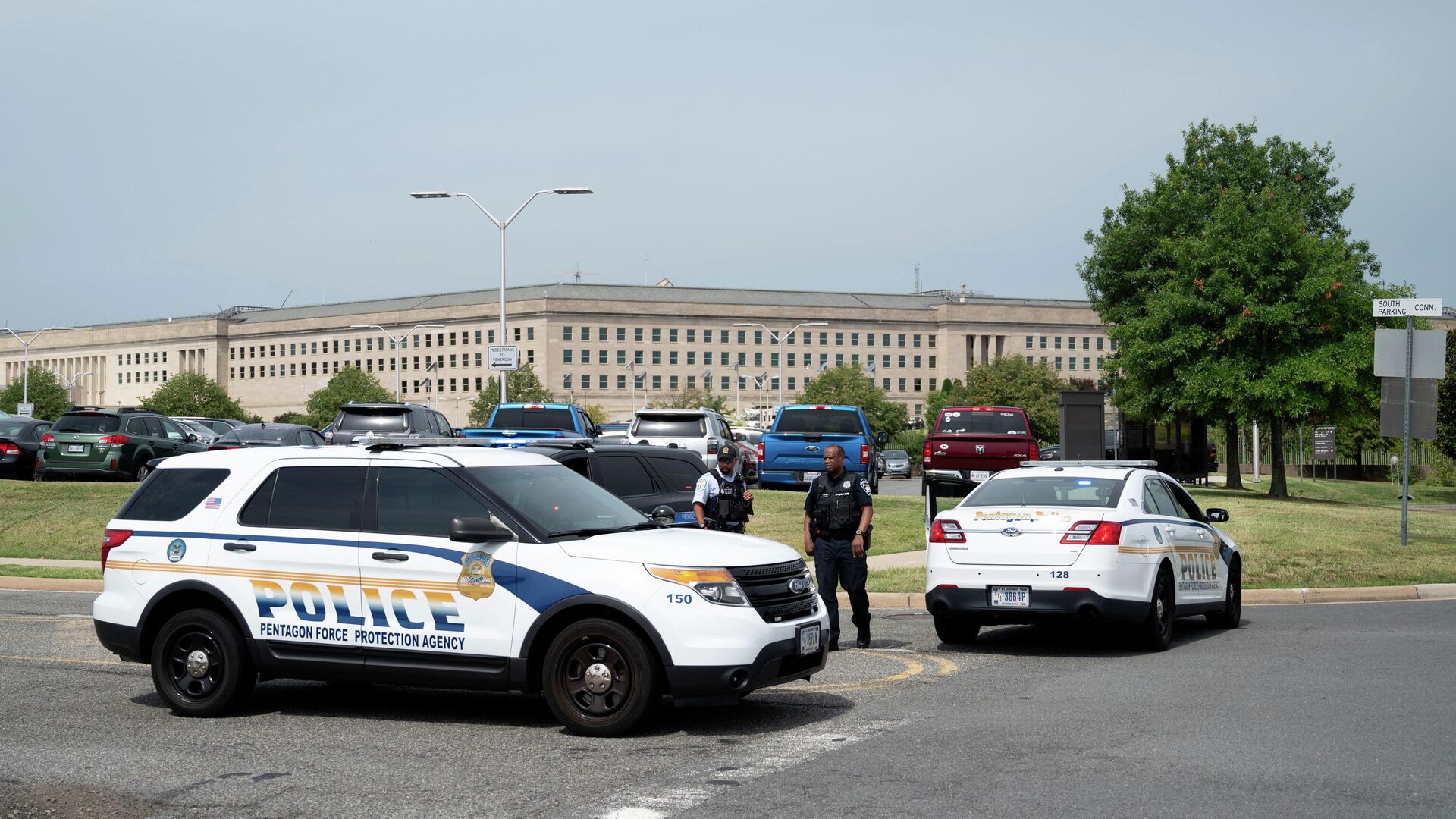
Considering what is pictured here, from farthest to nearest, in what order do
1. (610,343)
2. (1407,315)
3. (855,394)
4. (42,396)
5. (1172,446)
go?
(610,343) → (42,396) → (855,394) → (1172,446) → (1407,315)

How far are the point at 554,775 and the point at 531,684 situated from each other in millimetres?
1274

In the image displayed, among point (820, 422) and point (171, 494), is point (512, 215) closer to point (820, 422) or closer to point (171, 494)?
point (820, 422)

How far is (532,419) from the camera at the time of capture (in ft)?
93.2

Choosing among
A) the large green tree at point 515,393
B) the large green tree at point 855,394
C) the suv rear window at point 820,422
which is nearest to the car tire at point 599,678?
the suv rear window at point 820,422

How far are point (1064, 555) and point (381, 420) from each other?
1741 centimetres

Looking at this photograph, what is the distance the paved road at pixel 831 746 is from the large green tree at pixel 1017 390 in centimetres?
10419

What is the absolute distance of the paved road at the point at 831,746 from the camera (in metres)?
6.76

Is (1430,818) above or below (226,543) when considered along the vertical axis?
below

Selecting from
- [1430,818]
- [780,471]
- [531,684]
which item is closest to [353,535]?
[531,684]

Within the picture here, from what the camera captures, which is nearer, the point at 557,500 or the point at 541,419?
the point at 557,500

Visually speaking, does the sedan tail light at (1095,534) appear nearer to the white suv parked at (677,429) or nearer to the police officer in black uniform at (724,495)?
the police officer in black uniform at (724,495)

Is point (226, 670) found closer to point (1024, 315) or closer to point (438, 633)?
point (438, 633)

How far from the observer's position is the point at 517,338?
6442 inches

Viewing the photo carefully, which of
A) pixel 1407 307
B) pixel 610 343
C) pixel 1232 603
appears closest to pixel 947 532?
pixel 1232 603
